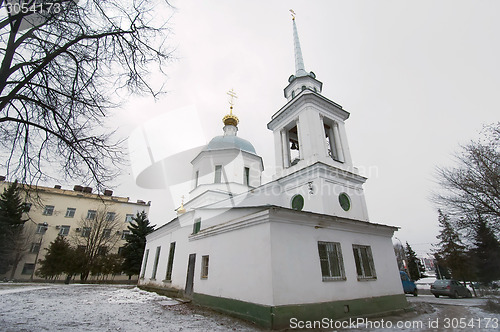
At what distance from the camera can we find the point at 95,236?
98.7ft

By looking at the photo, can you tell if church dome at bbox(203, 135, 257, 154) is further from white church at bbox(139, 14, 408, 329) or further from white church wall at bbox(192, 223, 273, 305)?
white church wall at bbox(192, 223, 273, 305)

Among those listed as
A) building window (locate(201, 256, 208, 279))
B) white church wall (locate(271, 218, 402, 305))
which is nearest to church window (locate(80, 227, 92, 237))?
building window (locate(201, 256, 208, 279))

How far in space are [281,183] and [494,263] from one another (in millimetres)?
21699

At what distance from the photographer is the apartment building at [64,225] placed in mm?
28344

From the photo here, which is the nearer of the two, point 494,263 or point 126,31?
point 126,31

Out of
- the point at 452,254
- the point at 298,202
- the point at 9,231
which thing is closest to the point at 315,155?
the point at 298,202

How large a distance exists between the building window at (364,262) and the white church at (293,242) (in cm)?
4

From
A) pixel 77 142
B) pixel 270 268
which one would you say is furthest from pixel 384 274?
pixel 77 142

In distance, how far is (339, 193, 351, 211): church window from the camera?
41.1 feet

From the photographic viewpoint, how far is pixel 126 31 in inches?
217

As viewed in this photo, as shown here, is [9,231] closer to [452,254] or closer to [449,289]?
[449,289]

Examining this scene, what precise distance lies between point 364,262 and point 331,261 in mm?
2153

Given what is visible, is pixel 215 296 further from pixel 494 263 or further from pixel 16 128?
pixel 494 263

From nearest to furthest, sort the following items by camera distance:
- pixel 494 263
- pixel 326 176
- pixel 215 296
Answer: pixel 215 296 < pixel 326 176 < pixel 494 263
